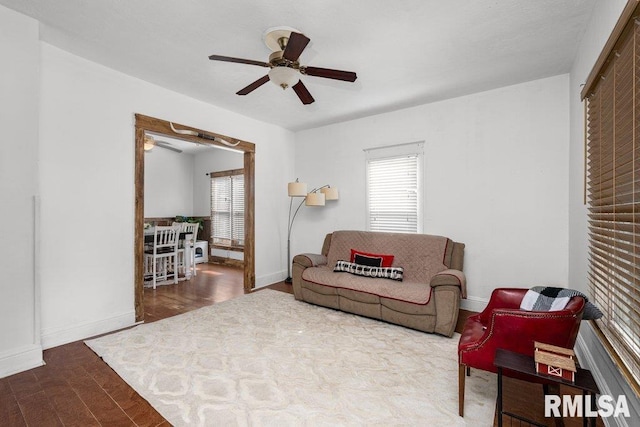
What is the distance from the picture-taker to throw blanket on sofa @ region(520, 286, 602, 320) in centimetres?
169

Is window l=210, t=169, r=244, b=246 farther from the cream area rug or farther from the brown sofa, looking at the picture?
the cream area rug

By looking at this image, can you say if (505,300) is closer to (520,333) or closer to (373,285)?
(520,333)

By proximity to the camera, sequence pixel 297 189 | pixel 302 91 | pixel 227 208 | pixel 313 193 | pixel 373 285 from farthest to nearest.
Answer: pixel 227 208, pixel 313 193, pixel 297 189, pixel 373 285, pixel 302 91

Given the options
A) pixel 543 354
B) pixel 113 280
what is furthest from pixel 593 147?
pixel 113 280

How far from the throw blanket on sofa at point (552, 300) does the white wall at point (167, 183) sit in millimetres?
7397

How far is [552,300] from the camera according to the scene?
192 cm

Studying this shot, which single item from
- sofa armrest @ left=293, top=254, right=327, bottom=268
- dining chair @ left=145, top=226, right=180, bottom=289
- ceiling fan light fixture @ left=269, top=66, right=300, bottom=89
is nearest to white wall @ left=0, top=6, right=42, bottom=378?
ceiling fan light fixture @ left=269, top=66, right=300, bottom=89

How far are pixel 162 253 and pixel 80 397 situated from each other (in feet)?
11.0

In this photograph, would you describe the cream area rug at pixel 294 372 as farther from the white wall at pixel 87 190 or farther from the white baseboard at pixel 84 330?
the white wall at pixel 87 190

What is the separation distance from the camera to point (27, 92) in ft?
7.98

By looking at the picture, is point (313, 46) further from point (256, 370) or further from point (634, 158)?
point (256, 370)

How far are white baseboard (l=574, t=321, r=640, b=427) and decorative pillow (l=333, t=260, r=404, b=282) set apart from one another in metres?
1.73

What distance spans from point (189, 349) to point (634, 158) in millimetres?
3427

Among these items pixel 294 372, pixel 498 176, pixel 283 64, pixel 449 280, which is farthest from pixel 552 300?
pixel 283 64
